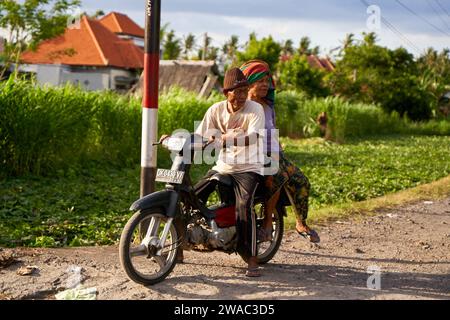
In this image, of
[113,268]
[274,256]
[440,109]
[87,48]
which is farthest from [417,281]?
[440,109]

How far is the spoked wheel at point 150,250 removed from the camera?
4832mm

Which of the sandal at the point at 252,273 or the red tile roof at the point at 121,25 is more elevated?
the red tile roof at the point at 121,25

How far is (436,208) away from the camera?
10164 mm

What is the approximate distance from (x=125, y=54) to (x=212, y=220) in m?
39.1

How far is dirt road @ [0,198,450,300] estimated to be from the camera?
4887 mm

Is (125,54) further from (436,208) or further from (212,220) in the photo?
(212,220)

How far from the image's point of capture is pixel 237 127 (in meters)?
5.47

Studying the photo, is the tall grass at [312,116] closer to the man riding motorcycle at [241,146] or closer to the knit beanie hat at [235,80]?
the man riding motorcycle at [241,146]

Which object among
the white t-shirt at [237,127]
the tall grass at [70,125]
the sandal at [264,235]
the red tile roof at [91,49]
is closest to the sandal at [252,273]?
the sandal at [264,235]

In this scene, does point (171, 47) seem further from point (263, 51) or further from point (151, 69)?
point (151, 69)

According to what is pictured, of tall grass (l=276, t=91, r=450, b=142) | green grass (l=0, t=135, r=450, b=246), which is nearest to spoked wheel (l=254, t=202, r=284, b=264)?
green grass (l=0, t=135, r=450, b=246)

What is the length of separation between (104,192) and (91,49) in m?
32.7

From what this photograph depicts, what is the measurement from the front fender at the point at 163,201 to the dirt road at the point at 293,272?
0.59 metres

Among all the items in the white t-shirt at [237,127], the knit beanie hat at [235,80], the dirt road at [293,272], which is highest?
the knit beanie hat at [235,80]
